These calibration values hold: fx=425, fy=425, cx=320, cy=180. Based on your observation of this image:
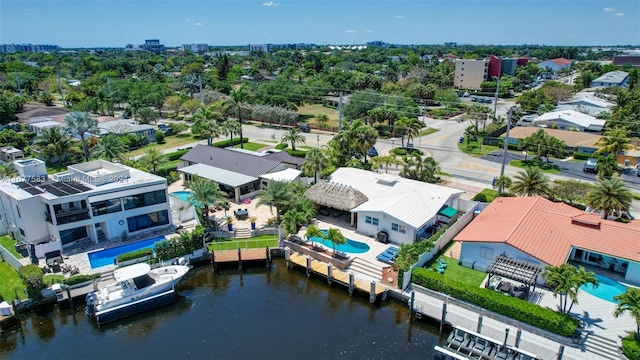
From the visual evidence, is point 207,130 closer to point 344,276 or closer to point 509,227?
point 344,276

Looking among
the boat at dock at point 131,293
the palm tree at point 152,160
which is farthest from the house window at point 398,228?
the palm tree at point 152,160

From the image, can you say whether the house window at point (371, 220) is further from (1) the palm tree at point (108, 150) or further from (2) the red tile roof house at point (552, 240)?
(1) the palm tree at point (108, 150)

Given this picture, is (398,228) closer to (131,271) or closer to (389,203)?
(389,203)

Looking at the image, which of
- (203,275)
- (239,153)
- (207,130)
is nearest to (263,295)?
(203,275)

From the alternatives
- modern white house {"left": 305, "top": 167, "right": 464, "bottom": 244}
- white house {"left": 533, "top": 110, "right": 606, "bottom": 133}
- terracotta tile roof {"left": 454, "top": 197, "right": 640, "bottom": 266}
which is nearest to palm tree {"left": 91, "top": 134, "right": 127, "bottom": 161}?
modern white house {"left": 305, "top": 167, "right": 464, "bottom": 244}

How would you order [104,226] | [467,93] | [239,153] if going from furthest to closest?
[467,93]
[239,153]
[104,226]
